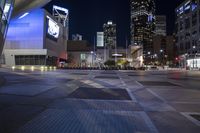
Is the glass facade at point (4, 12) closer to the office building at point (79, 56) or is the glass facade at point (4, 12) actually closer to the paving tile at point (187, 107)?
the paving tile at point (187, 107)

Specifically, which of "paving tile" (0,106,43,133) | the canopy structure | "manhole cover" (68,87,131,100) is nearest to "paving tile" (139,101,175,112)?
"manhole cover" (68,87,131,100)

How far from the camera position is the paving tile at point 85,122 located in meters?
8.59

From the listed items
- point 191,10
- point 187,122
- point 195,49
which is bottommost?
point 187,122

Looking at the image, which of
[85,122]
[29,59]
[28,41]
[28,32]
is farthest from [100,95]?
[28,32]

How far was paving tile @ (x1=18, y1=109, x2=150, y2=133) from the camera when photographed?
8594mm

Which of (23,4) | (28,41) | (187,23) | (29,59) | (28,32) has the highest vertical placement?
(187,23)

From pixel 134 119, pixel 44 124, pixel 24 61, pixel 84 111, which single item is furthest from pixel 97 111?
pixel 24 61

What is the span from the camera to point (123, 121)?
1004 centimetres

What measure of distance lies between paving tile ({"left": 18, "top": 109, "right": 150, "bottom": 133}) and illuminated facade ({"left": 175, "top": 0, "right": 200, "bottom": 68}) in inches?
4653

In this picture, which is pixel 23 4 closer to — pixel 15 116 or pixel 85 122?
pixel 15 116

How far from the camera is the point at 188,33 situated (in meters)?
141

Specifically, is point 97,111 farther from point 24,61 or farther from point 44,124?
point 24,61

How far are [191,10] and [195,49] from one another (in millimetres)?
18861

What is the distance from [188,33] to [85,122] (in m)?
138
